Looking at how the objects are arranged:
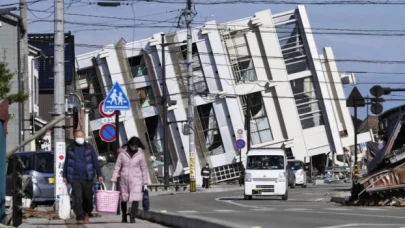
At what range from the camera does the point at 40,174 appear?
1224 inches

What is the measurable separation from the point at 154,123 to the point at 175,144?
3124 millimetres

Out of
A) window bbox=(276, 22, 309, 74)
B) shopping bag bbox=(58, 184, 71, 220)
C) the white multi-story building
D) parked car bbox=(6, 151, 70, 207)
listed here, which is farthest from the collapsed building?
window bbox=(276, 22, 309, 74)

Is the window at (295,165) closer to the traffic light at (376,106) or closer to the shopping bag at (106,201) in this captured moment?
the traffic light at (376,106)

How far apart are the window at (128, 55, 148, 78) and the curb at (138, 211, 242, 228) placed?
2139 inches

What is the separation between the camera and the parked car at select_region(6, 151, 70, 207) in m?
30.6

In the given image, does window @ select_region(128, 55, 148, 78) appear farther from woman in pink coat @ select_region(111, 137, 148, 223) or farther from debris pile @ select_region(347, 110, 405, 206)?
woman in pink coat @ select_region(111, 137, 148, 223)

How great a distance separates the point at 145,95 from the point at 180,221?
196ft

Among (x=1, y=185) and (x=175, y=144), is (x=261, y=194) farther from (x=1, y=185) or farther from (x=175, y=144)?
(x=175, y=144)

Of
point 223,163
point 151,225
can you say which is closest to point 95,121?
point 223,163

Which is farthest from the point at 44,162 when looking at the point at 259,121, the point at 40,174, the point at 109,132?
the point at 259,121

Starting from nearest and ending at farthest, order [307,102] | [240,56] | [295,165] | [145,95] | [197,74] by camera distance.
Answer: [295,165] → [197,74] → [240,56] → [145,95] → [307,102]

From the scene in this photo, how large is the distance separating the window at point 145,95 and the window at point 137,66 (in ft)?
4.35

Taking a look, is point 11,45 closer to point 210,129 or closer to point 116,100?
point 116,100

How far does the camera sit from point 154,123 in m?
78.2
